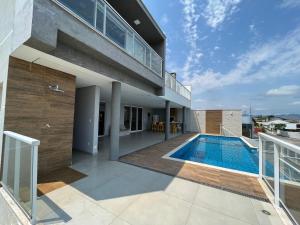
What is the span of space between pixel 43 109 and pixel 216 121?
16.0 metres

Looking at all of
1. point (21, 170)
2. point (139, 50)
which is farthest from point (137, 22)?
point (21, 170)

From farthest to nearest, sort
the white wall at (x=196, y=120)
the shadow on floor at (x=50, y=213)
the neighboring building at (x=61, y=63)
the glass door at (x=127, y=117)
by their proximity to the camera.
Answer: the white wall at (x=196, y=120) → the glass door at (x=127, y=117) → the neighboring building at (x=61, y=63) → the shadow on floor at (x=50, y=213)

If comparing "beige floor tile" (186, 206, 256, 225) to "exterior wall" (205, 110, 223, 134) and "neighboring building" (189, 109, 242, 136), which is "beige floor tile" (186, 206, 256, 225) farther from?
"exterior wall" (205, 110, 223, 134)

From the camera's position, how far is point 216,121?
52.2 feet

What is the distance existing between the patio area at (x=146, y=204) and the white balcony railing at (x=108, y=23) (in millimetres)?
4007

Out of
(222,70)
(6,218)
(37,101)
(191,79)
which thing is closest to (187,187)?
(6,218)

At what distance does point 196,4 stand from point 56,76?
7308mm

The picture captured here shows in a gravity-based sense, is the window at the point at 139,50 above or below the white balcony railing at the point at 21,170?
above

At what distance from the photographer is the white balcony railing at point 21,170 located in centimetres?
210

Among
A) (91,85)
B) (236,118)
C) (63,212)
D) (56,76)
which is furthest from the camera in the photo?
(236,118)

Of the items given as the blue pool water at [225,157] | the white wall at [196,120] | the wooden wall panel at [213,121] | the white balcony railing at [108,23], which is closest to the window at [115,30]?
the white balcony railing at [108,23]

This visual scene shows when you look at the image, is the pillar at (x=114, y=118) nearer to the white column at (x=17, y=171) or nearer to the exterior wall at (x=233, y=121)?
the white column at (x=17, y=171)

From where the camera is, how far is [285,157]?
2520 millimetres

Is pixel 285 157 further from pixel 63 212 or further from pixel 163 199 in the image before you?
pixel 63 212
